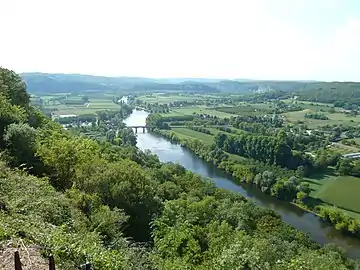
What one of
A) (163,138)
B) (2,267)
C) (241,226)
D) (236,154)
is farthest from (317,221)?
(163,138)

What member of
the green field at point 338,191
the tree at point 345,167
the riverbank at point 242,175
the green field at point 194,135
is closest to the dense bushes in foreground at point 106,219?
the riverbank at point 242,175

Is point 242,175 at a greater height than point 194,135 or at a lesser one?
greater

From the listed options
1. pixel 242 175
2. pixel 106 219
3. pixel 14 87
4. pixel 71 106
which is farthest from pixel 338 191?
pixel 71 106

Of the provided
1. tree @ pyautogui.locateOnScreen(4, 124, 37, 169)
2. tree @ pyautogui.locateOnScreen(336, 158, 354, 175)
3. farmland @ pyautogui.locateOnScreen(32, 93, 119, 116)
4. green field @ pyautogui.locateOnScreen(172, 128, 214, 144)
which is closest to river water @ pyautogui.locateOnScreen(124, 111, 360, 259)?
green field @ pyautogui.locateOnScreen(172, 128, 214, 144)

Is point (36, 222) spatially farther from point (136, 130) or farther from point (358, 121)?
point (358, 121)

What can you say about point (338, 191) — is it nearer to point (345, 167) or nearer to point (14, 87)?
point (345, 167)

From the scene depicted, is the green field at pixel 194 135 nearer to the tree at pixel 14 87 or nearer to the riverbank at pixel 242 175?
the riverbank at pixel 242 175

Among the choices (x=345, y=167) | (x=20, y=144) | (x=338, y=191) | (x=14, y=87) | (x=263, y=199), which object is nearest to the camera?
(x=20, y=144)
